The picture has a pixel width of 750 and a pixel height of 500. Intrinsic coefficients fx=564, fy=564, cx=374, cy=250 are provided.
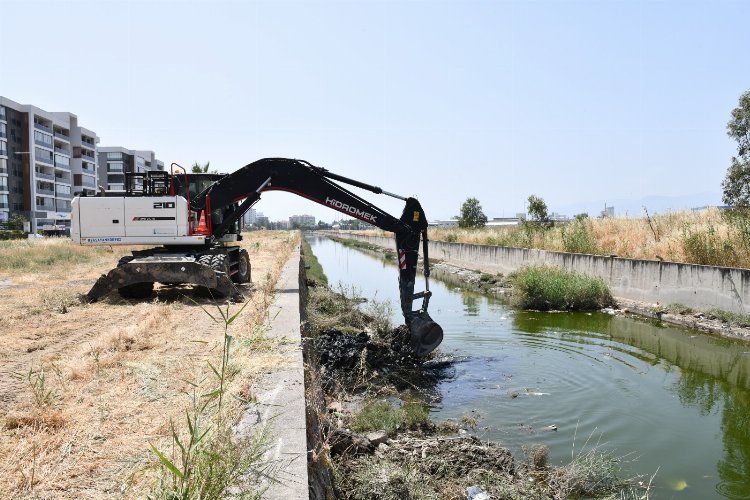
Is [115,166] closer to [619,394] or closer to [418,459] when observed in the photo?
[619,394]

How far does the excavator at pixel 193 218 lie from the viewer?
447 inches

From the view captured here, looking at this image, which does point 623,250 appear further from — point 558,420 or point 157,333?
point 157,333

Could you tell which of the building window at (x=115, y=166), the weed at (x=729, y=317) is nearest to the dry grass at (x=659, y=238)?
the weed at (x=729, y=317)

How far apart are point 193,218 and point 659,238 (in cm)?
1576

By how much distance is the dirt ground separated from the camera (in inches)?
135

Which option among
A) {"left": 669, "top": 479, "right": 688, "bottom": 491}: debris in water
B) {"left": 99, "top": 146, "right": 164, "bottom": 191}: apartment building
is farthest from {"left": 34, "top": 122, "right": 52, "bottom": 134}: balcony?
{"left": 669, "top": 479, "right": 688, "bottom": 491}: debris in water

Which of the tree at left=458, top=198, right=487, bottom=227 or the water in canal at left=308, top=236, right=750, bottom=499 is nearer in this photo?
the water in canal at left=308, top=236, right=750, bottom=499

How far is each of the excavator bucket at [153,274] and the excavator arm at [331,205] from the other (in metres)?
1.52

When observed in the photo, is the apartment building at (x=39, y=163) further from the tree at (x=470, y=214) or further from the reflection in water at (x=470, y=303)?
the reflection in water at (x=470, y=303)

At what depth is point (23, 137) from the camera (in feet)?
226

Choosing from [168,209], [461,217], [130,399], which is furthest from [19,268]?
[461,217]

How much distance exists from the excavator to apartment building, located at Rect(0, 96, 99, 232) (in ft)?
209

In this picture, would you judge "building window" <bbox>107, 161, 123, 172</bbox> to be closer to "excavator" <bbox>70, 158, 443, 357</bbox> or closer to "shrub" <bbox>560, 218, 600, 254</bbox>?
"shrub" <bbox>560, 218, 600, 254</bbox>

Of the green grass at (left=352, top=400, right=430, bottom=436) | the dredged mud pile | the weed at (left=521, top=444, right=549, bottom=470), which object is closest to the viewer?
the weed at (left=521, top=444, right=549, bottom=470)
